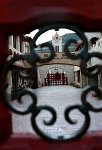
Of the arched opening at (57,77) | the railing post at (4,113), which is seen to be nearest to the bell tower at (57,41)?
the arched opening at (57,77)

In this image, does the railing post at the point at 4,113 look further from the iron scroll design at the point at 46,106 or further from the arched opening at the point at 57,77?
the arched opening at the point at 57,77

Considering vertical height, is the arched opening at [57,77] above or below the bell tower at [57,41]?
below

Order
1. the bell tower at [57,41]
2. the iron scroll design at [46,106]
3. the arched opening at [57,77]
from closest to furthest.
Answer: the iron scroll design at [46,106], the bell tower at [57,41], the arched opening at [57,77]

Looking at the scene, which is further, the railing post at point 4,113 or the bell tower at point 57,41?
the bell tower at point 57,41

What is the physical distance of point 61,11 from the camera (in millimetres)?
1267

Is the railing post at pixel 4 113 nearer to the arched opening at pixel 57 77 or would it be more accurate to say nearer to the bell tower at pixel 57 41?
the bell tower at pixel 57 41

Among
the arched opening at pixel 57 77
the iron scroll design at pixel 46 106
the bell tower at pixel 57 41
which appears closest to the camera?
the iron scroll design at pixel 46 106

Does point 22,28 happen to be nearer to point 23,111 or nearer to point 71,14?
point 71,14

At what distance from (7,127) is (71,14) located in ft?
1.56

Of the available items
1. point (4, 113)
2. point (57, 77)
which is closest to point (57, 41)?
point (57, 77)

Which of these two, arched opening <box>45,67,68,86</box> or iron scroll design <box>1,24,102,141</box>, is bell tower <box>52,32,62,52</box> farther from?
iron scroll design <box>1,24,102,141</box>

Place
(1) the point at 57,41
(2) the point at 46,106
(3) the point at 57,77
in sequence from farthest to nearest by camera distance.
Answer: (3) the point at 57,77 → (1) the point at 57,41 → (2) the point at 46,106

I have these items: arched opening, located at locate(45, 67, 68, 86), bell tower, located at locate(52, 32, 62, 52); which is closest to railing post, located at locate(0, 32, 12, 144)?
bell tower, located at locate(52, 32, 62, 52)

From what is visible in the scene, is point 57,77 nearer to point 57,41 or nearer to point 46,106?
point 57,41
